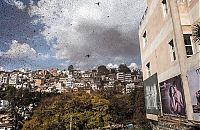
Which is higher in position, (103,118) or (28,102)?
(28,102)

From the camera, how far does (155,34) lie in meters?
19.0

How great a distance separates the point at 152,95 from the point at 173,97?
18.7 ft

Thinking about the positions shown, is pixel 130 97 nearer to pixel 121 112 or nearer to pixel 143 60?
pixel 121 112

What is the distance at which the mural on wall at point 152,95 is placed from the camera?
64.1 feet

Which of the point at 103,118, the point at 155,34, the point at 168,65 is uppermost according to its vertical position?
the point at 155,34

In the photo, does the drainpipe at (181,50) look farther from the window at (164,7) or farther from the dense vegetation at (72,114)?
the dense vegetation at (72,114)

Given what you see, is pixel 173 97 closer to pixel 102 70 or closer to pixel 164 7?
pixel 164 7

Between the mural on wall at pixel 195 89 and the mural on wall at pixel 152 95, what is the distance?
6.72 m

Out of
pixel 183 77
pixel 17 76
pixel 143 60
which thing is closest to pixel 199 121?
pixel 183 77

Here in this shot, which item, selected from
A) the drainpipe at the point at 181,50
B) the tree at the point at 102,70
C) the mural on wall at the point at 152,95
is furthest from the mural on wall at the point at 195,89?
the tree at the point at 102,70

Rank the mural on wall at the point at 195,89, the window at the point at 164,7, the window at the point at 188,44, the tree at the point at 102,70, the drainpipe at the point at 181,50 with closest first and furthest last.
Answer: the mural on wall at the point at 195,89
the drainpipe at the point at 181,50
the window at the point at 188,44
the window at the point at 164,7
the tree at the point at 102,70

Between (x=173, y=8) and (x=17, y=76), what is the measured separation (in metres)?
197

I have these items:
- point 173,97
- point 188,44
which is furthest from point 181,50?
point 173,97

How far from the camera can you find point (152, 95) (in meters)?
20.9
